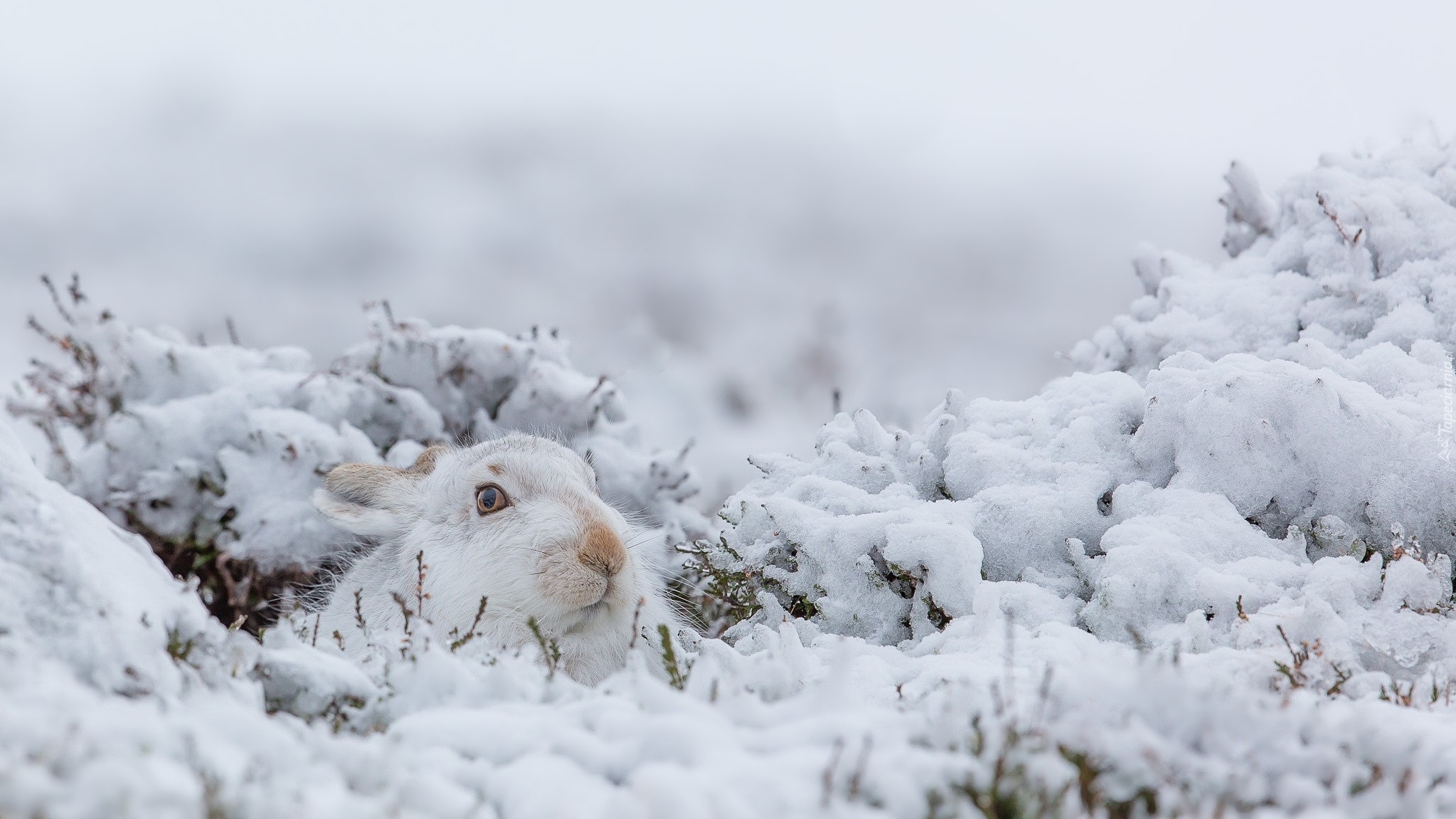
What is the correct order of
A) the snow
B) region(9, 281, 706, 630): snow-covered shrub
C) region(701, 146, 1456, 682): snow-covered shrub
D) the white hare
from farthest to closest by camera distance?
region(9, 281, 706, 630): snow-covered shrub < the white hare < region(701, 146, 1456, 682): snow-covered shrub < the snow

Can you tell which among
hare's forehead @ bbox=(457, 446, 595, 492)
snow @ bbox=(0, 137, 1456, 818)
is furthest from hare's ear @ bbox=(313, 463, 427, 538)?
snow @ bbox=(0, 137, 1456, 818)

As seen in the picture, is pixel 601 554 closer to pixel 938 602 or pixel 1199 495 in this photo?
pixel 938 602

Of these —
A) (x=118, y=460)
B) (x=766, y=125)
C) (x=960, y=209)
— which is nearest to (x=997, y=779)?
(x=118, y=460)

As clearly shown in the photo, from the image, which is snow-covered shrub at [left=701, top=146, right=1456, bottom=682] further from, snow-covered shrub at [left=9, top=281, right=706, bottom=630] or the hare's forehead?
snow-covered shrub at [left=9, top=281, right=706, bottom=630]

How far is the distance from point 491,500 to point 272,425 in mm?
2495

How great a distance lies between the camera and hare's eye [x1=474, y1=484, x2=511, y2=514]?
189 inches

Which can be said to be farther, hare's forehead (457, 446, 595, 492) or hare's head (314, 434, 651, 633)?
hare's forehead (457, 446, 595, 492)

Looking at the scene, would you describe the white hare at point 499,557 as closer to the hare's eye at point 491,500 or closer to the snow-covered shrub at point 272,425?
the hare's eye at point 491,500

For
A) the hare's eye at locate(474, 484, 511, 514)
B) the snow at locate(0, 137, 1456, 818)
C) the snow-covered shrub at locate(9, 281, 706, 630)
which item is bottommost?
the snow-covered shrub at locate(9, 281, 706, 630)

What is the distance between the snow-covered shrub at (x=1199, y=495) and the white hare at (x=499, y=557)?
69 cm

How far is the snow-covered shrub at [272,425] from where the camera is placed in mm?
6488

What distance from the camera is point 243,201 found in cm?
2425

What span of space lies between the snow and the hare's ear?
1332 millimetres

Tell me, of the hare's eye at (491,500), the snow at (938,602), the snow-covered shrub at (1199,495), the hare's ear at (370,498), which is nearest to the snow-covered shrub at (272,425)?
the snow at (938,602)
